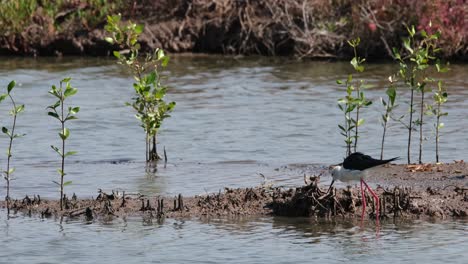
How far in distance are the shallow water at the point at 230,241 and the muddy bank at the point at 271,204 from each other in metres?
0.16

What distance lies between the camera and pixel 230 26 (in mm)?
20891

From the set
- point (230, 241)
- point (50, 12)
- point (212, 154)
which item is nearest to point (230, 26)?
point (50, 12)

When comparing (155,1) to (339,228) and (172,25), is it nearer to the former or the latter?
(172,25)

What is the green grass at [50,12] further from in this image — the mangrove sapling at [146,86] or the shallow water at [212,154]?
the mangrove sapling at [146,86]

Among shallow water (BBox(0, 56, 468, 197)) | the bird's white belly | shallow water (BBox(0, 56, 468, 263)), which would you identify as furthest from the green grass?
the bird's white belly

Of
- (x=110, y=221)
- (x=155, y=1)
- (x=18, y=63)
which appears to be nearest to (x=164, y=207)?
(x=110, y=221)

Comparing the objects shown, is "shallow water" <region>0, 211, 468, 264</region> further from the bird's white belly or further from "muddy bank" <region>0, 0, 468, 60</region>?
"muddy bank" <region>0, 0, 468, 60</region>

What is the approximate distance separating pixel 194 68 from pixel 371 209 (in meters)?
10.6

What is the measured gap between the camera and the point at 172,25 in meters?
21.1

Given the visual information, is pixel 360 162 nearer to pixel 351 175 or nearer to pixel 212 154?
pixel 351 175

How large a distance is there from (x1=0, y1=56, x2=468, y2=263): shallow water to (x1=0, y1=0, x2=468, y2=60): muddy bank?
0.62 metres

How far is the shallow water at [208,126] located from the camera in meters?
10.9

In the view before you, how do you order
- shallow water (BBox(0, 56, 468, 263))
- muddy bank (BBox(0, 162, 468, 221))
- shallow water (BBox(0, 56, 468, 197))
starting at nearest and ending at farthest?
shallow water (BBox(0, 56, 468, 263)) → muddy bank (BBox(0, 162, 468, 221)) → shallow water (BBox(0, 56, 468, 197))

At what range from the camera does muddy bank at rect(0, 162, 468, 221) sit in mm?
8781
